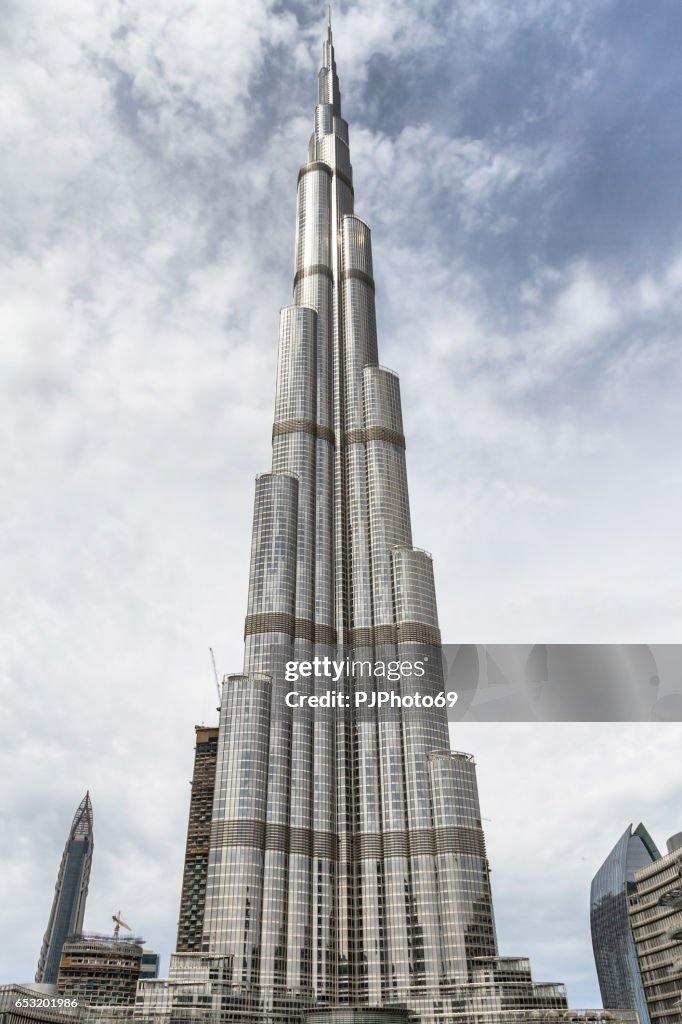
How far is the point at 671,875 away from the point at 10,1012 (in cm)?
13951

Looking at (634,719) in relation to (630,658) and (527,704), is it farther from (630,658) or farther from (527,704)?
(527,704)

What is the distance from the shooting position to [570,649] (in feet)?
530

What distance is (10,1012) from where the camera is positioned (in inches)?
6339

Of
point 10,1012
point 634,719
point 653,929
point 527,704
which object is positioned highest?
point 527,704

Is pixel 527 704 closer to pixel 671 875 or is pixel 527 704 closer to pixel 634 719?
pixel 634 719

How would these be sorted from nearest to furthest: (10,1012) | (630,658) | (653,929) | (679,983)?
(630,658) → (10,1012) → (679,983) → (653,929)

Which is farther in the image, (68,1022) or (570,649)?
(68,1022)

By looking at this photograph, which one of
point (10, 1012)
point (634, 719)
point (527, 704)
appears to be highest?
point (527, 704)

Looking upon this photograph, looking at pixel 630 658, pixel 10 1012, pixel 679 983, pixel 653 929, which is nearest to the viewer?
pixel 630 658

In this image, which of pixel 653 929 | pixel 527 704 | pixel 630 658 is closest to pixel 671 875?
pixel 653 929

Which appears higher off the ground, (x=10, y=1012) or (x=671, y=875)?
(x=671, y=875)

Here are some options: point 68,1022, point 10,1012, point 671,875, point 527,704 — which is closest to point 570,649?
point 527,704

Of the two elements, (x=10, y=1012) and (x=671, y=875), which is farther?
(x=671, y=875)

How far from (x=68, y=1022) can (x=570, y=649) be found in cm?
14487
